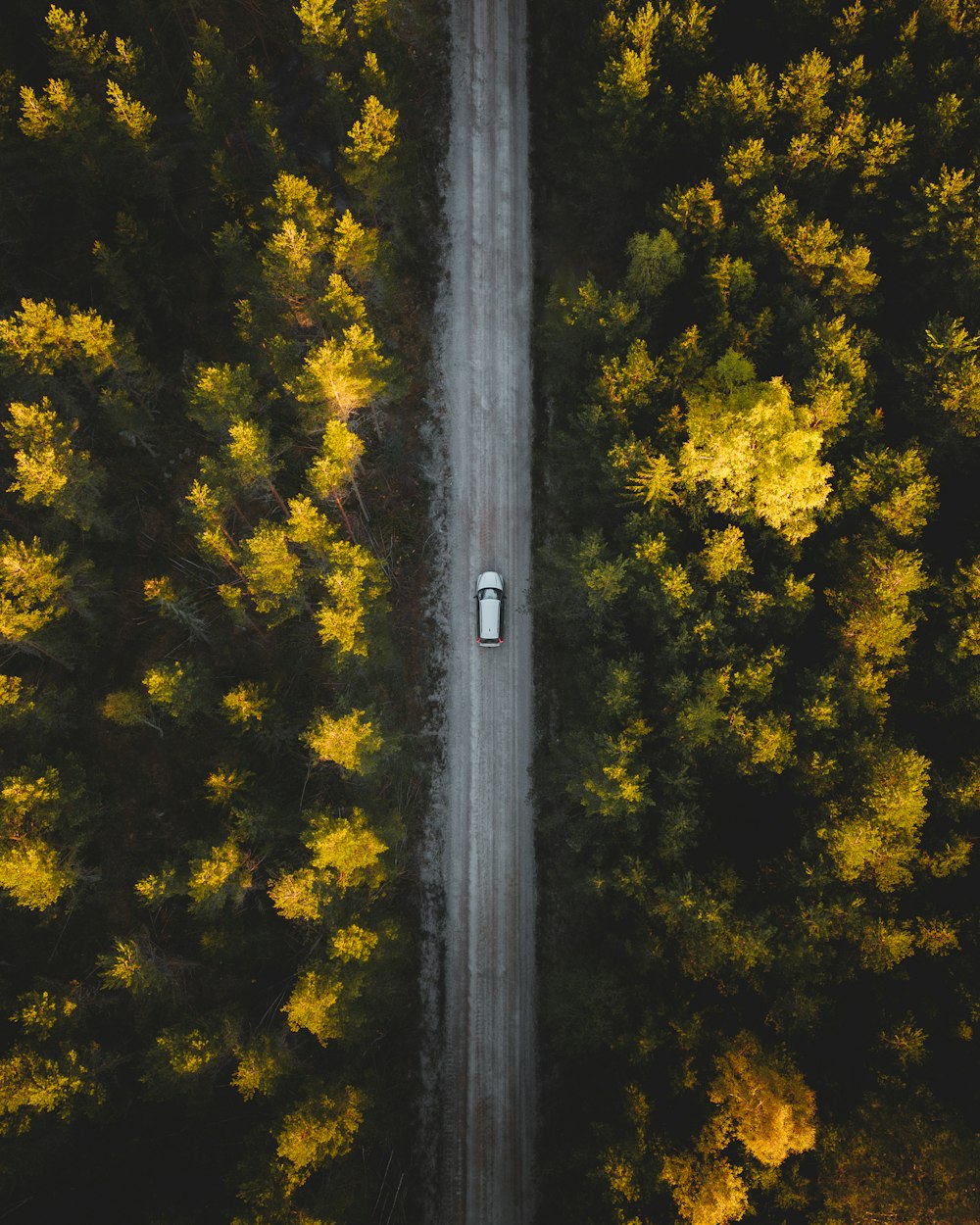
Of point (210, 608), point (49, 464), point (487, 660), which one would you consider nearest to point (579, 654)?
point (487, 660)

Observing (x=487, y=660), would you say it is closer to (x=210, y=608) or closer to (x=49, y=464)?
(x=210, y=608)

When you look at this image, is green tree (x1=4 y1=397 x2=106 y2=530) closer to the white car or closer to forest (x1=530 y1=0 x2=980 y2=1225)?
the white car

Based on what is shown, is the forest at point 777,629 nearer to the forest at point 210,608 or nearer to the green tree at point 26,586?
the forest at point 210,608

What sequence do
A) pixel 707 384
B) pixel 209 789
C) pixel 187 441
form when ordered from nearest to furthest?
pixel 707 384 < pixel 209 789 < pixel 187 441

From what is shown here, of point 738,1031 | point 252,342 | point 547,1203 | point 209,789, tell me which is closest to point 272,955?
point 209,789

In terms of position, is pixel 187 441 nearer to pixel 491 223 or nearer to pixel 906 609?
pixel 491 223
